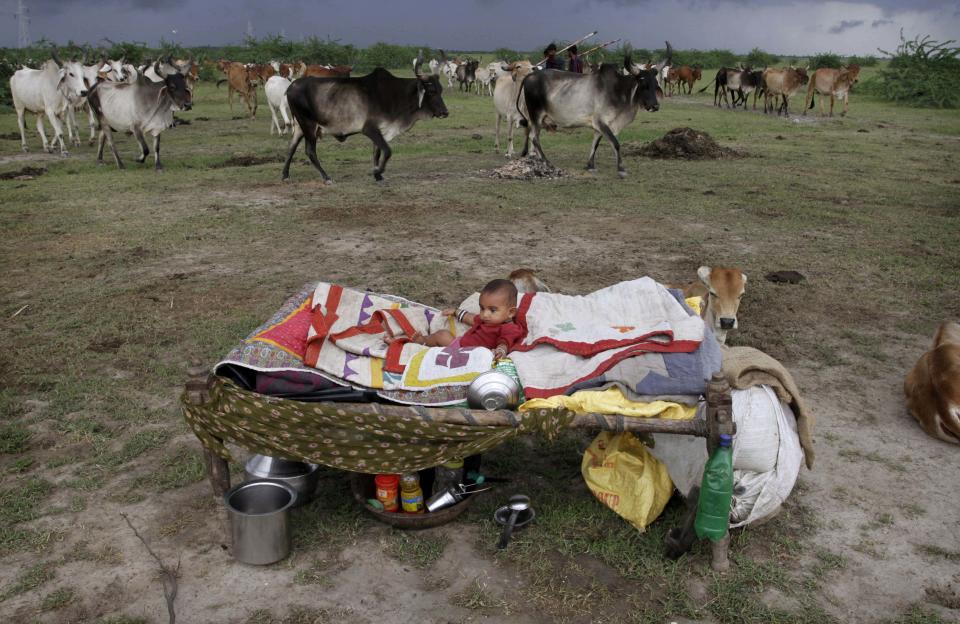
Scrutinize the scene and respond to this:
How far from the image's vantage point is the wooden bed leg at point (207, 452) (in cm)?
313

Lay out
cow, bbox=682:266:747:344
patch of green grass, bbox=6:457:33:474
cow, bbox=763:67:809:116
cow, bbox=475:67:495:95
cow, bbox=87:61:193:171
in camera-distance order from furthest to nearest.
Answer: cow, bbox=475:67:495:95 → cow, bbox=763:67:809:116 → cow, bbox=87:61:193:171 → cow, bbox=682:266:747:344 → patch of green grass, bbox=6:457:33:474

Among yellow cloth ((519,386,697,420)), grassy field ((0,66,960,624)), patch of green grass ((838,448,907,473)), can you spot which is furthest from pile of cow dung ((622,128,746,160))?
yellow cloth ((519,386,697,420))

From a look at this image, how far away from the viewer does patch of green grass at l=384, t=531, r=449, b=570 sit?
3.09m

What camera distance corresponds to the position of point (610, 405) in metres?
3.13

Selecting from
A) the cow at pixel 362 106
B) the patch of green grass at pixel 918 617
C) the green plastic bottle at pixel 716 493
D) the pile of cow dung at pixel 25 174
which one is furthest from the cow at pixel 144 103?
the patch of green grass at pixel 918 617

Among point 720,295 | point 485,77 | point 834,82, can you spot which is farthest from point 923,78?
point 720,295

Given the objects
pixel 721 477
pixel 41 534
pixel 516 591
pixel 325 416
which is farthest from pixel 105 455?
pixel 721 477

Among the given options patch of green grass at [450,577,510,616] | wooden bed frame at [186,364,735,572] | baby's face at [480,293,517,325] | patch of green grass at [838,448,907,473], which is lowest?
patch of green grass at [450,577,510,616]

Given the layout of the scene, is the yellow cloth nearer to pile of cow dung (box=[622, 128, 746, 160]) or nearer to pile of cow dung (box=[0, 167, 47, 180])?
pile of cow dung (box=[622, 128, 746, 160])

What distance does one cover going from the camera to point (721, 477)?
281 cm

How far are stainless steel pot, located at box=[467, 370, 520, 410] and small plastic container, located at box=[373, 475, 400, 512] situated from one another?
0.48m

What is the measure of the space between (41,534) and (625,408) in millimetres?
2560

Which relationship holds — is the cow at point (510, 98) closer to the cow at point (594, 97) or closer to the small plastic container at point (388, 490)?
the cow at point (594, 97)

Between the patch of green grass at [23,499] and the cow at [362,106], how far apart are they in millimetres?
7605
